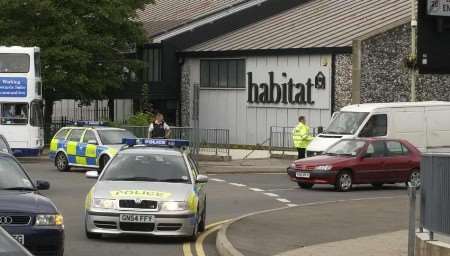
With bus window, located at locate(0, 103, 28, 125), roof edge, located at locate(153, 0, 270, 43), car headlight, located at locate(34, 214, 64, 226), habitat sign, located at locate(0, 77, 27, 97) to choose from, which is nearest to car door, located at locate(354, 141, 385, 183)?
habitat sign, located at locate(0, 77, 27, 97)

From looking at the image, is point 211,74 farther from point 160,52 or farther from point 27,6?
point 27,6

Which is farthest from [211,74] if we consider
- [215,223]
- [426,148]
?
[215,223]

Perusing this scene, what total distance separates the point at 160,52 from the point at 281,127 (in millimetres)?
9627

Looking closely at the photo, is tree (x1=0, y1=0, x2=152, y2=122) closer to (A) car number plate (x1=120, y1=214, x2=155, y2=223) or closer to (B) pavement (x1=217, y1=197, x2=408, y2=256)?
(B) pavement (x1=217, y1=197, x2=408, y2=256)

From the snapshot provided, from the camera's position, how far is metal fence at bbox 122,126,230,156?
40.3 m

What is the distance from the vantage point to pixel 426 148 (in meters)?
33.1

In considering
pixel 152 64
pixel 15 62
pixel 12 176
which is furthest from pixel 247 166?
pixel 12 176

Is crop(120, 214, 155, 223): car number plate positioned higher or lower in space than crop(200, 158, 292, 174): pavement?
higher

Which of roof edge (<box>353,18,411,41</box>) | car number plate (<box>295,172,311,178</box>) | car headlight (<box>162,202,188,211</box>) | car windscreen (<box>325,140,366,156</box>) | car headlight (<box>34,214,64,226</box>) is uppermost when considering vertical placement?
roof edge (<box>353,18,411,41</box>)

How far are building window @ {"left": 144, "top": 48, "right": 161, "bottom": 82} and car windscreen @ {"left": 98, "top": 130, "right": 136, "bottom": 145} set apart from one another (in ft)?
66.1

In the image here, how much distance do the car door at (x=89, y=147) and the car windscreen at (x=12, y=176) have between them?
18.2m

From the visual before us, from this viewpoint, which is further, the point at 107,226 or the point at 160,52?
the point at 160,52

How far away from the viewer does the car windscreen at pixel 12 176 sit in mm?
13164

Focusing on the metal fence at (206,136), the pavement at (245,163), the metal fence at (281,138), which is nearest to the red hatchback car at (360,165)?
the pavement at (245,163)
